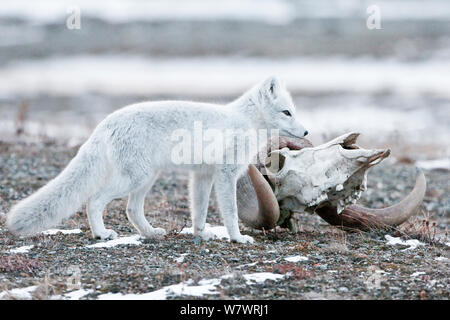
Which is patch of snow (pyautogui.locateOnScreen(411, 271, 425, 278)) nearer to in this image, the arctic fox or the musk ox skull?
the musk ox skull

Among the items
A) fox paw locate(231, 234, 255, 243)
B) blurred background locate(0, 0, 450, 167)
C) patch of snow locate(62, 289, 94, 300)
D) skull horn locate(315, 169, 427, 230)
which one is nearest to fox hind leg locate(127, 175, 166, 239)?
fox paw locate(231, 234, 255, 243)

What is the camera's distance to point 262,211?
7.86 metres

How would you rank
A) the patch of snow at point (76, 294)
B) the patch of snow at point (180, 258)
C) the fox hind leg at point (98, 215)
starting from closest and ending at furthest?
the patch of snow at point (76, 294), the patch of snow at point (180, 258), the fox hind leg at point (98, 215)

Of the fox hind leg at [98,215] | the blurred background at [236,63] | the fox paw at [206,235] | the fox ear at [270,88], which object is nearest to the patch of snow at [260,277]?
the fox paw at [206,235]

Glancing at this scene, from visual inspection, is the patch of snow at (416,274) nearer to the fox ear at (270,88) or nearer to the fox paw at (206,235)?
the fox paw at (206,235)

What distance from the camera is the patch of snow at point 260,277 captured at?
6.20 m

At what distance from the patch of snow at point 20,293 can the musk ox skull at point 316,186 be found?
292 cm

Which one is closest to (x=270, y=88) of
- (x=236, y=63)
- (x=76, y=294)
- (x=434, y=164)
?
(x=76, y=294)

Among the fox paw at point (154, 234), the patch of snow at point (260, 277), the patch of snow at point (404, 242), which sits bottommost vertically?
the patch of snow at point (404, 242)

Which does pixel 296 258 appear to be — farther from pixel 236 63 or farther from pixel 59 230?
pixel 236 63

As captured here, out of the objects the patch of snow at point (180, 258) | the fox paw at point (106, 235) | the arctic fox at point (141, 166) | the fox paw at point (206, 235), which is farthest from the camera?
the fox paw at point (206, 235)

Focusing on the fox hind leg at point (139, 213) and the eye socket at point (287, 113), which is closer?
the fox hind leg at point (139, 213)

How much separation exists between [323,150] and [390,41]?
32964 mm
